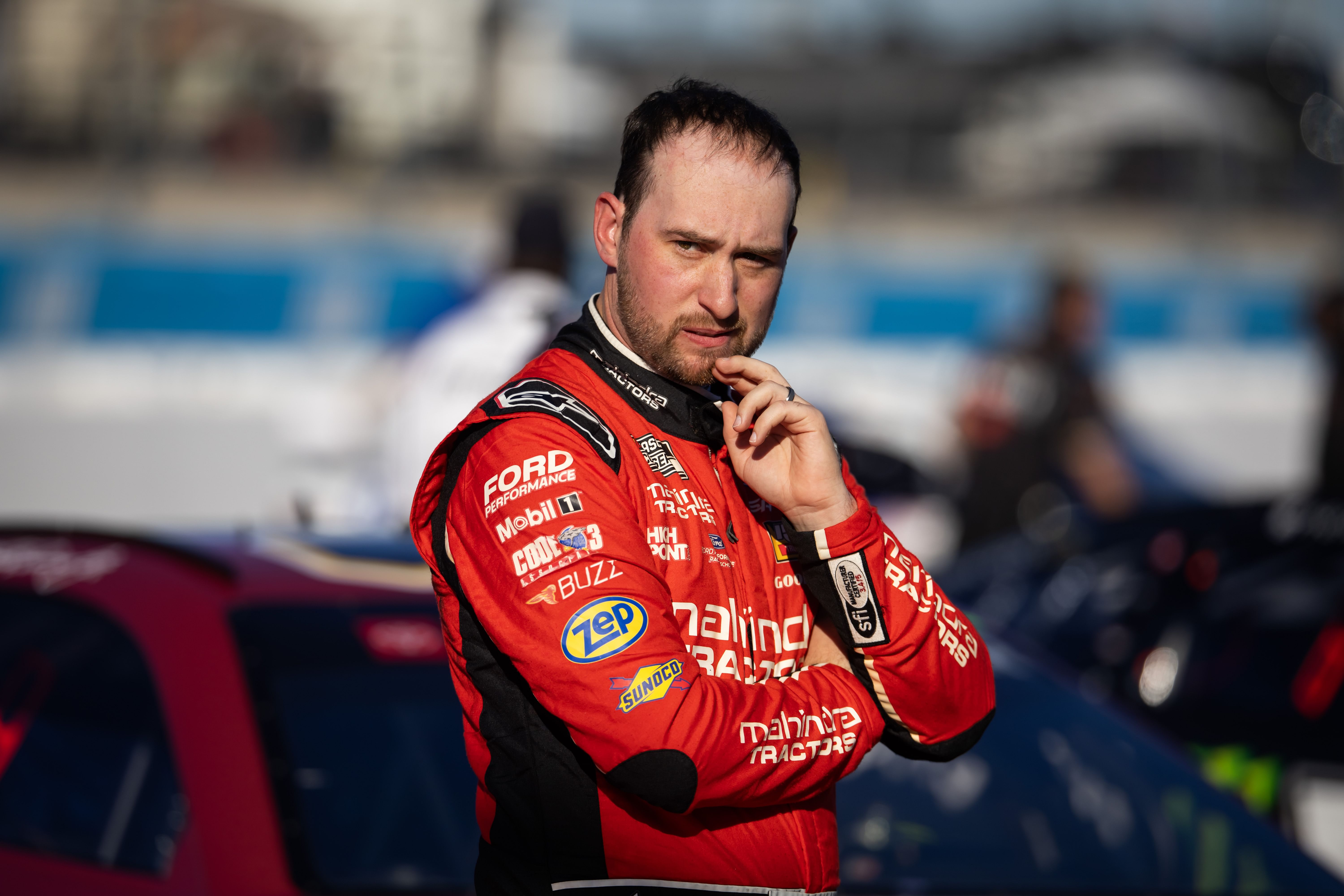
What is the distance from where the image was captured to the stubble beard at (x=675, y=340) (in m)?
1.66

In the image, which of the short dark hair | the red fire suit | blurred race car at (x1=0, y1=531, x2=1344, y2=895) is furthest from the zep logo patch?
blurred race car at (x1=0, y1=531, x2=1344, y2=895)

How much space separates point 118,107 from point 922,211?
11.3 meters

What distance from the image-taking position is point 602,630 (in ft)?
4.85

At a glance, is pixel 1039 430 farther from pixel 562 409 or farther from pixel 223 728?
pixel 562 409

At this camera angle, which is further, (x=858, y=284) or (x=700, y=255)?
(x=858, y=284)

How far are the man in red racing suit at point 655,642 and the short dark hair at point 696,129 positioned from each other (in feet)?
0.51

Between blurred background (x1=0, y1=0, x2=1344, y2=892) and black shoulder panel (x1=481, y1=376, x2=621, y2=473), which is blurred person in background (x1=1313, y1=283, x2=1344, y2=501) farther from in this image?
black shoulder panel (x1=481, y1=376, x2=621, y2=473)

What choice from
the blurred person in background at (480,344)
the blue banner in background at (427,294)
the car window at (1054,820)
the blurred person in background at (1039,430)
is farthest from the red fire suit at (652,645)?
the blue banner in background at (427,294)

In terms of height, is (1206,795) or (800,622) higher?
(800,622)

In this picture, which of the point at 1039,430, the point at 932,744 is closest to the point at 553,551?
the point at 932,744

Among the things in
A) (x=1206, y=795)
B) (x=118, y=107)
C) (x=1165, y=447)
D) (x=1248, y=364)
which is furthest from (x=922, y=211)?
(x=1206, y=795)

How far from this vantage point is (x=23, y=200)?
18703 mm

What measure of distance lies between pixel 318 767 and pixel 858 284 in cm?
1370

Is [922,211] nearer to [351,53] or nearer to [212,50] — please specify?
[351,53]
